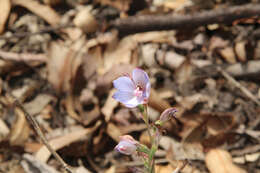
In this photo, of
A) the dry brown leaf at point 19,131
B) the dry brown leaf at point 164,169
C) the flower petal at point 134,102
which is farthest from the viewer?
the dry brown leaf at point 19,131

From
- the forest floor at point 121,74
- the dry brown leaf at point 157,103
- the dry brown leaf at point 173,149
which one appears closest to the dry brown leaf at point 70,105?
the forest floor at point 121,74

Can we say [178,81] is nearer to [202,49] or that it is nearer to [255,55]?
[202,49]

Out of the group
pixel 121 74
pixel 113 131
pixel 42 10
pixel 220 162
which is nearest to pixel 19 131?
pixel 113 131

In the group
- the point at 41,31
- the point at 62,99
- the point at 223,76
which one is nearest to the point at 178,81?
the point at 223,76

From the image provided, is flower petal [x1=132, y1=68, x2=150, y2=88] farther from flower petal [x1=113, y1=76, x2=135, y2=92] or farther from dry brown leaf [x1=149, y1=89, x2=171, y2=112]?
dry brown leaf [x1=149, y1=89, x2=171, y2=112]

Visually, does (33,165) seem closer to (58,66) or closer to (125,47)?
(58,66)

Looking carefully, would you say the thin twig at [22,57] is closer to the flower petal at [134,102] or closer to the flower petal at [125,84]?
the flower petal at [125,84]
